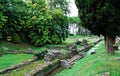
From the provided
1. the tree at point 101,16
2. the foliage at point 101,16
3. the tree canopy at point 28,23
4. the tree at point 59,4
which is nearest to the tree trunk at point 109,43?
the tree at point 101,16

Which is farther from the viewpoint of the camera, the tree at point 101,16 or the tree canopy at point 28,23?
the tree canopy at point 28,23

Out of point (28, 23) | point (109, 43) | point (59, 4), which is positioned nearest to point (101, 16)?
point (109, 43)

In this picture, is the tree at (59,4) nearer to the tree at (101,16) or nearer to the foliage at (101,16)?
the tree at (101,16)

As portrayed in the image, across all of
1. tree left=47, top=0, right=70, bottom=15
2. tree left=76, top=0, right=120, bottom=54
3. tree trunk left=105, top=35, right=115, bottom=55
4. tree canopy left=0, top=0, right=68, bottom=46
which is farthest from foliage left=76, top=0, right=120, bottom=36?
tree left=47, top=0, right=70, bottom=15

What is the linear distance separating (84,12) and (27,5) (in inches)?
792

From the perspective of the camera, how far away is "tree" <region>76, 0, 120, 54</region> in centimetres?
1691

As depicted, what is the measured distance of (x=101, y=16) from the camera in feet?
56.3

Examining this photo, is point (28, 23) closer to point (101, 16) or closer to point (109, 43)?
point (109, 43)

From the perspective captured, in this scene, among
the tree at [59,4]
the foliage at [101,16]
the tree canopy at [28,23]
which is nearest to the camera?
the foliage at [101,16]

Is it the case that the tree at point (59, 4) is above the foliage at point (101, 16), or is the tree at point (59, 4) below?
above

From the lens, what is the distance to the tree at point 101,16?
1691 cm

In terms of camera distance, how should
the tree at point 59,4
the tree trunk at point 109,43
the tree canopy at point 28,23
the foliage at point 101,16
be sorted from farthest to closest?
the tree at point 59,4 → the tree canopy at point 28,23 → the tree trunk at point 109,43 → the foliage at point 101,16

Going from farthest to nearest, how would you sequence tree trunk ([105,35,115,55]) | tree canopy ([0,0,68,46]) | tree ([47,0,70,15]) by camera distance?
1. tree ([47,0,70,15])
2. tree canopy ([0,0,68,46])
3. tree trunk ([105,35,115,55])

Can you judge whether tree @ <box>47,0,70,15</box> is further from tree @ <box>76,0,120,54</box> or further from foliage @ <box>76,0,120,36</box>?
foliage @ <box>76,0,120,36</box>
